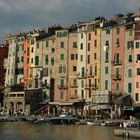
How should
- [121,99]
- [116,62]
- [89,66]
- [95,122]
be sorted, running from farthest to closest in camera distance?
1. [89,66]
2. [116,62]
3. [121,99]
4. [95,122]

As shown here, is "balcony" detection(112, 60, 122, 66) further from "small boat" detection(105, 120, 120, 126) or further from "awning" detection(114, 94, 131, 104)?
"small boat" detection(105, 120, 120, 126)

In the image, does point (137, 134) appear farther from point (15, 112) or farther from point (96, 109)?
point (15, 112)

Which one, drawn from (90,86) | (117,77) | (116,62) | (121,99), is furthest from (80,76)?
(121,99)

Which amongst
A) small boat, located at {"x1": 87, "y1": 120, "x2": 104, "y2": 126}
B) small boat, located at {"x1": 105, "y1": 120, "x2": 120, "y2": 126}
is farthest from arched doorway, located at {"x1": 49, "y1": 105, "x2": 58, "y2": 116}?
small boat, located at {"x1": 105, "y1": 120, "x2": 120, "y2": 126}

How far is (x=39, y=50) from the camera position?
139m

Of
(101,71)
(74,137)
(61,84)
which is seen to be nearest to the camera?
(74,137)

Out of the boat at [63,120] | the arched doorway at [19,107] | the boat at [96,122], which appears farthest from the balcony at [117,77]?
the arched doorway at [19,107]

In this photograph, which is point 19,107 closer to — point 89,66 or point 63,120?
point 89,66

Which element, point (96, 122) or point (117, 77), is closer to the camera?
point (96, 122)

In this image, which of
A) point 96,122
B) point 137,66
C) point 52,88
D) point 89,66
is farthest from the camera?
point 52,88

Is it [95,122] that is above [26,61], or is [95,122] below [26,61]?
below

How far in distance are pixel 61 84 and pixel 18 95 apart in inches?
556

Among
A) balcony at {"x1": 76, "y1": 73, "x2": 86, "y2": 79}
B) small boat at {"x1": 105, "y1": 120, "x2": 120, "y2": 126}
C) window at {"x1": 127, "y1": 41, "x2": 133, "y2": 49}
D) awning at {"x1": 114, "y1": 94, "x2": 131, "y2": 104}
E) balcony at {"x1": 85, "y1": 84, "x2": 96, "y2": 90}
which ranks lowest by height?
small boat at {"x1": 105, "y1": 120, "x2": 120, "y2": 126}

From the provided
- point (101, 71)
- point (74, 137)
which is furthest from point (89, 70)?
point (74, 137)
